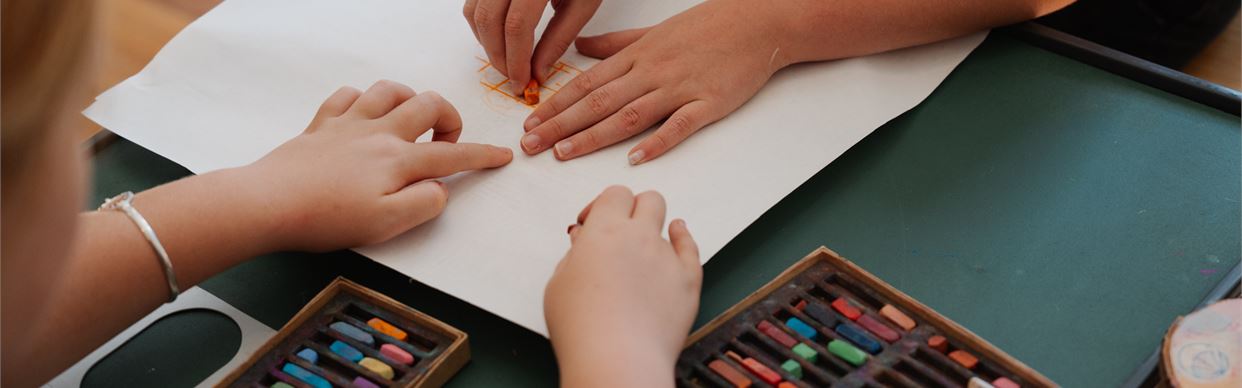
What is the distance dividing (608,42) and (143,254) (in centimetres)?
39

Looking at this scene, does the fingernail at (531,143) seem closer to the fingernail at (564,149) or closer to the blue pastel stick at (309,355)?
the fingernail at (564,149)

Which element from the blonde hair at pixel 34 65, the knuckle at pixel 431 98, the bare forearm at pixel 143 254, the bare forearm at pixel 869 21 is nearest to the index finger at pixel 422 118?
the knuckle at pixel 431 98

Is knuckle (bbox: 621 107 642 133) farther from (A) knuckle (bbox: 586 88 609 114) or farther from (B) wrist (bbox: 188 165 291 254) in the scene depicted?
(B) wrist (bbox: 188 165 291 254)

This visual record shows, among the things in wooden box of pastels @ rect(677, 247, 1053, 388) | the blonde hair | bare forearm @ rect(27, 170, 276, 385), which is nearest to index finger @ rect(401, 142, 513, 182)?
bare forearm @ rect(27, 170, 276, 385)

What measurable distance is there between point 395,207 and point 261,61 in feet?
0.91

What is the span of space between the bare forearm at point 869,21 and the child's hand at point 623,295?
0.24m

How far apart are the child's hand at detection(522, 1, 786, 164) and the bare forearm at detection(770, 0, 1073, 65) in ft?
0.06

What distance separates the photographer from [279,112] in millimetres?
770

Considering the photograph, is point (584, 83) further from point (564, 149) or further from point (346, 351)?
point (346, 351)

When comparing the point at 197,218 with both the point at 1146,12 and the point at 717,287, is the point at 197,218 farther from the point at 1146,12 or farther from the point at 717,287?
the point at 1146,12

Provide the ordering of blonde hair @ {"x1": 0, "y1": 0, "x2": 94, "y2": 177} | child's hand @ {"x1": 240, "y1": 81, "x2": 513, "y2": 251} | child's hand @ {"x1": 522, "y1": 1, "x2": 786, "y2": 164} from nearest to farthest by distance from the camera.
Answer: blonde hair @ {"x1": 0, "y1": 0, "x2": 94, "y2": 177}, child's hand @ {"x1": 240, "y1": 81, "x2": 513, "y2": 251}, child's hand @ {"x1": 522, "y1": 1, "x2": 786, "y2": 164}

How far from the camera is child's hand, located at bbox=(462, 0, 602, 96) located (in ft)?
2.49

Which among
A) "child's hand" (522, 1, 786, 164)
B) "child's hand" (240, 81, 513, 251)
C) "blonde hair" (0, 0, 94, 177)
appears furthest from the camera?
"child's hand" (522, 1, 786, 164)

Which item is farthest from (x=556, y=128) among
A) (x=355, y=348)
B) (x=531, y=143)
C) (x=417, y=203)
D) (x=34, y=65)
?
(x=34, y=65)
